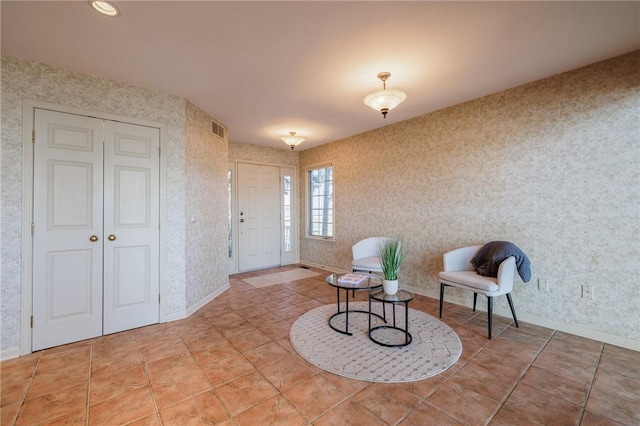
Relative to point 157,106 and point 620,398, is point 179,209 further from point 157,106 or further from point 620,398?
point 620,398

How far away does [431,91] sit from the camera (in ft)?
10.00

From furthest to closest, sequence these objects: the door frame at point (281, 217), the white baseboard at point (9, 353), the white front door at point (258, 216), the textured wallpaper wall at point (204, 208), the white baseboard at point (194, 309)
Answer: the white front door at point (258, 216) < the door frame at point (281, 217) < the textured wallpaper wall at point (204, 208) < the white baseboard at point (194, 309) < the white baseboard at point (9, 353)

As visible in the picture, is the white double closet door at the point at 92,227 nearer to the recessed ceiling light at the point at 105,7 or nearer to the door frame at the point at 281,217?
the recessed ceiling light at the point at 105,7

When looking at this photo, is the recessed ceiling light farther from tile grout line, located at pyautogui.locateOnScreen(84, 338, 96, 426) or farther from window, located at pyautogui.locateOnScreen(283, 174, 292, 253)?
window, located at pyautogui.locateOnScreen(283, 174, 292, 253)

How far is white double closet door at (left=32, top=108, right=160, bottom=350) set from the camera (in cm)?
245

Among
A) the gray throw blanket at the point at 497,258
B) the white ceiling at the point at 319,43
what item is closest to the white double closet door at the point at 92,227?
the white ceiling at the point at 319,43

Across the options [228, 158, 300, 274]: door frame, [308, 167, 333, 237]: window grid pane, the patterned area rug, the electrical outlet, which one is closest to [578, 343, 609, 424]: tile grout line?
the electrical outlet

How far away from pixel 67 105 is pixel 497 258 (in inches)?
175

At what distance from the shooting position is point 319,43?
2.15m

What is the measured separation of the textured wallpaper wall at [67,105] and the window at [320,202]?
2.98 meters

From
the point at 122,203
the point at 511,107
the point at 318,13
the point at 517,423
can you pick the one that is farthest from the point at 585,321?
the point at 122,203

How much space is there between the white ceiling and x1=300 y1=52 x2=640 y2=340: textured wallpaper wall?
309mm

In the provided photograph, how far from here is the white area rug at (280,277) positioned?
458cm

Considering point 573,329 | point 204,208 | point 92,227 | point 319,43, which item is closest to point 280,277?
point 204,208
